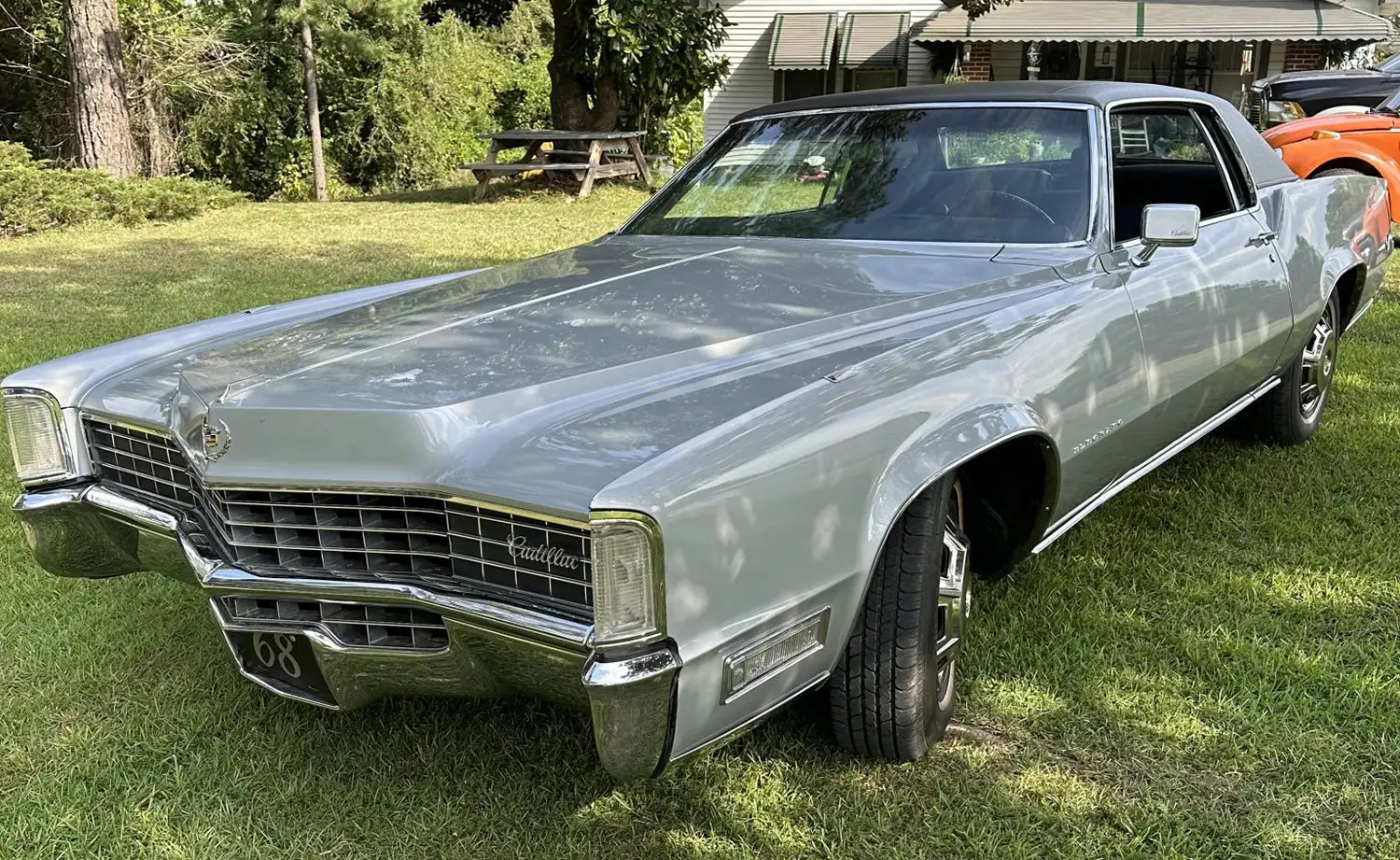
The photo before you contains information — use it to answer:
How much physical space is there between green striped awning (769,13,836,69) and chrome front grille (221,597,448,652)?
1797 cm

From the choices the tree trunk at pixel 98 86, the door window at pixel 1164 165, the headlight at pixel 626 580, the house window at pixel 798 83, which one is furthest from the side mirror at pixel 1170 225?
the house window at pixel 798 83

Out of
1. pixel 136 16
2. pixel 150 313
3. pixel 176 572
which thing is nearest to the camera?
pixel 176 572

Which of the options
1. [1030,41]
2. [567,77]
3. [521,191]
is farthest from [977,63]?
[521,191]

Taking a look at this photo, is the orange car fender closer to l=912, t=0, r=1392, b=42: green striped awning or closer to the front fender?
the front fender

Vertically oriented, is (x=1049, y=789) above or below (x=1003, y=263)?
below

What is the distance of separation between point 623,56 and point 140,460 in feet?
38.4

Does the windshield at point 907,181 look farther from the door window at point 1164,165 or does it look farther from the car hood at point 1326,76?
the car hood at point 1326,76

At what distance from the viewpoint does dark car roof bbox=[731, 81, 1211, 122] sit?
3.26 metres

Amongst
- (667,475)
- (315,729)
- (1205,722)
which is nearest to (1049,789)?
(1205,722)

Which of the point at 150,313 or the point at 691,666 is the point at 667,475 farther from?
the point at 150,313

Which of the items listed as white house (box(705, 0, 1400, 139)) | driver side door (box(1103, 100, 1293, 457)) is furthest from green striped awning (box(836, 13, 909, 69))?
driver side door (box(1103, 100, 1293, 457))

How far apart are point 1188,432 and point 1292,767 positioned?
3.96 feet

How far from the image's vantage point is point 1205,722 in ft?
8.19

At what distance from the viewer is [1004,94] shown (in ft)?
10.8
